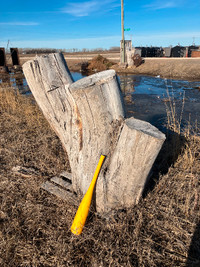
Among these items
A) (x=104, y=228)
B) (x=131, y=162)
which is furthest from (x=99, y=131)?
(x=104, y=228)

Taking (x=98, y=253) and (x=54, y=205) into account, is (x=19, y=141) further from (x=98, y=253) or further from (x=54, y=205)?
(x=98, y=253)

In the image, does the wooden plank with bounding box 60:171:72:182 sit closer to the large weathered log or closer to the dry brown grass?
the dry brown grass

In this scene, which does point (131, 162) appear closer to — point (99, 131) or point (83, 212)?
point (99, 131)

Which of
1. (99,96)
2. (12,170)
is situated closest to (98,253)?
(99,96)

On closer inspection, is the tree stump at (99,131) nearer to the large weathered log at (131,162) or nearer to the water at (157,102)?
the large weathered log at (131,162)

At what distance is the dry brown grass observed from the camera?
5.41 ft

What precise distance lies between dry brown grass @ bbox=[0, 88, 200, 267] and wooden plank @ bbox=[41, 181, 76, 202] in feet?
0.22

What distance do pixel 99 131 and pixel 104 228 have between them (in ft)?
3.26

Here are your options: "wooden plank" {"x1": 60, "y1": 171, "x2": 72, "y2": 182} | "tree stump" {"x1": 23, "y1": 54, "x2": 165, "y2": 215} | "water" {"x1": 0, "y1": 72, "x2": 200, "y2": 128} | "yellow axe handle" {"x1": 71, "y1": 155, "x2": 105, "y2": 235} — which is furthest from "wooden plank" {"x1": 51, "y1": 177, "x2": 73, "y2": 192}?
"water" {"x1": 0, "y1": 72, "x2": 200, "y2": 128}

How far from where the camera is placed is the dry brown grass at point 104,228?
1.65 m

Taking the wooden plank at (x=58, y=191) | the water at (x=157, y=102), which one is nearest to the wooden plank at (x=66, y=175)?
the wooden plank at (x=58, y=191)

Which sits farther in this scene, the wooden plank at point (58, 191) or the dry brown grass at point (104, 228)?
the wooden plank at point (58, 191)

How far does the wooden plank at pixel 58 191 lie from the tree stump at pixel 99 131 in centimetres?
12

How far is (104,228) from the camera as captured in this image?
1.90 metres
